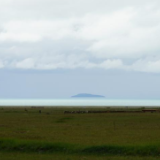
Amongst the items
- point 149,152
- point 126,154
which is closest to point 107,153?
point 126,154

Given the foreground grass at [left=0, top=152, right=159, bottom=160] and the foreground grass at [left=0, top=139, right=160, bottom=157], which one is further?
the foreground grass at [left=0, top=139, right=160, bottom=157]

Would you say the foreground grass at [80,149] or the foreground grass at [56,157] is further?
the foreground grass at [80,149]

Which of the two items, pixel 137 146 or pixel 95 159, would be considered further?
pixel 137 146

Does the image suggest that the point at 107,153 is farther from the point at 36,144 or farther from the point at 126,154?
the point at 36,144

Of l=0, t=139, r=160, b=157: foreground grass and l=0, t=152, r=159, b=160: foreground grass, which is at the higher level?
l=0, t=139, r=160, b=157: foreground grass

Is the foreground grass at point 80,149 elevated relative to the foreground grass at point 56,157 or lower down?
elevated

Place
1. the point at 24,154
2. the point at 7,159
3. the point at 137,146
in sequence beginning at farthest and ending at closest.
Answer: the point at 137,146
the point at 24,154
the point at 7,159

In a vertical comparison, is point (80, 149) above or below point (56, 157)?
above

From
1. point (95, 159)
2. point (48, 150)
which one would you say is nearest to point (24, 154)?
point (48, 150)

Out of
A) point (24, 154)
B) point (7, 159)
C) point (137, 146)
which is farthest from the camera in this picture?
point (137, 146)

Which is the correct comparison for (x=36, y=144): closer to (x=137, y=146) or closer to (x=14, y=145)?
(x=14, y=145)

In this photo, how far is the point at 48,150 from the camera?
89.2 ft

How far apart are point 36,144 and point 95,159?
7.43m

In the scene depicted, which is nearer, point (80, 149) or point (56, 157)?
point (56, 157)
